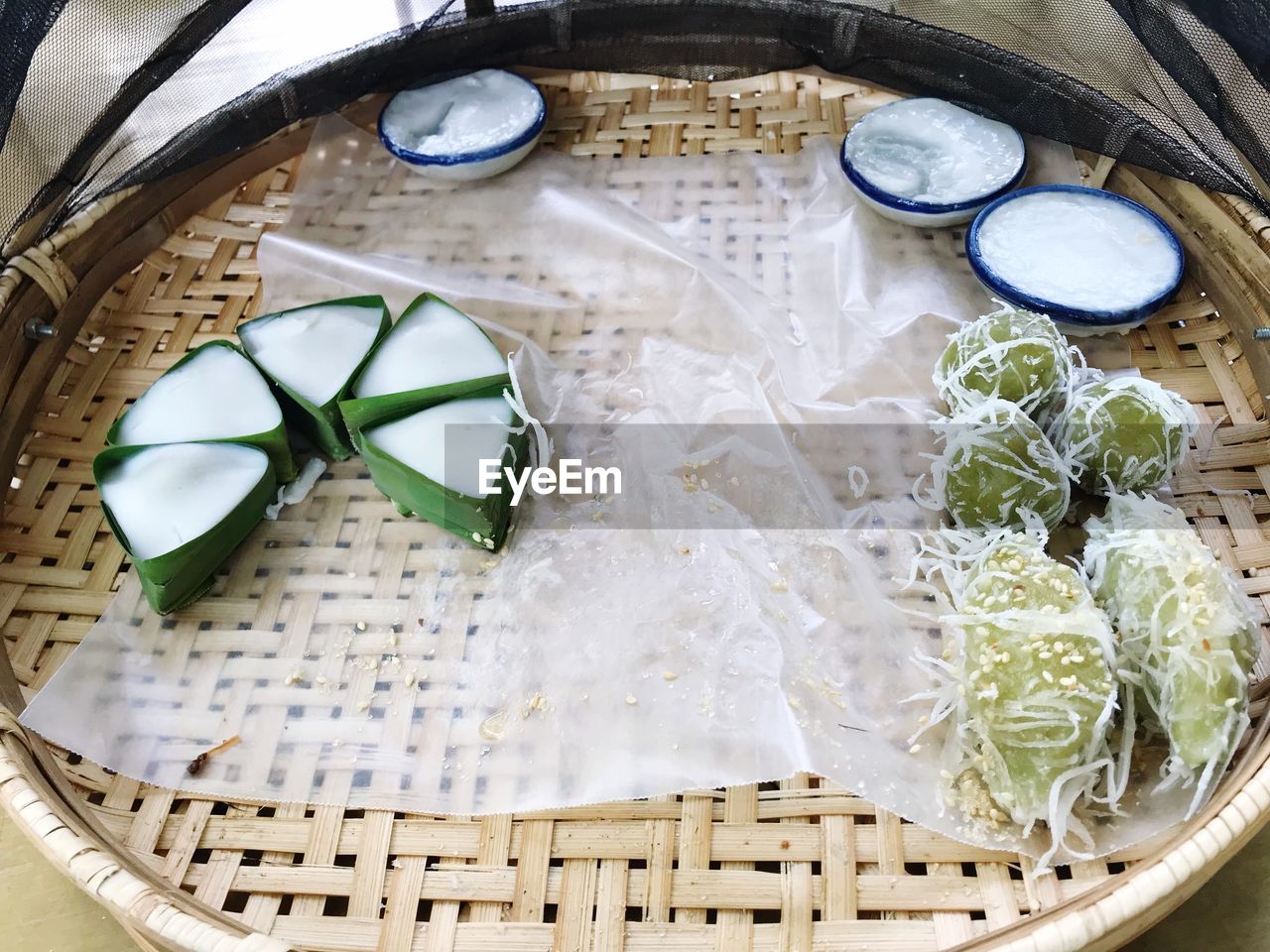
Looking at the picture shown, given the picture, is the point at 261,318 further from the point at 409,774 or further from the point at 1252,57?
the point at 1252,57

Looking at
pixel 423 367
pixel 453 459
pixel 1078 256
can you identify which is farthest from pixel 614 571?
pixel 1078 256

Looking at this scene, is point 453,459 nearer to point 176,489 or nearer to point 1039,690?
point 176,489

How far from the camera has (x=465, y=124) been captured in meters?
1.88

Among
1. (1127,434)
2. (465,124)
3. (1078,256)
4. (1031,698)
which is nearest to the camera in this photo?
(1031,698)

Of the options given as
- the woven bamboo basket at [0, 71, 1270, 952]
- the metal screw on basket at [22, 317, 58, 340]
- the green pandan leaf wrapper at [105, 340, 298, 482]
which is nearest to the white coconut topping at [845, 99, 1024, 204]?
the woven bamboo basket at [0, 71, 1270, 952]

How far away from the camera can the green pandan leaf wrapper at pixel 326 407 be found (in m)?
1.43

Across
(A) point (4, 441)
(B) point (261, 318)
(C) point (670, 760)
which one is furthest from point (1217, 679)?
(A) point (4, 441)

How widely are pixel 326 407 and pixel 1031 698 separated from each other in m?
1.00

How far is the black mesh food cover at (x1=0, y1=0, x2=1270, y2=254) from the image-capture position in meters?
1.44

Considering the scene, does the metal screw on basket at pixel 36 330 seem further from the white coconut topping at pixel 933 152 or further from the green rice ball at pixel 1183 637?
the green rice ball at pixel 1183 637

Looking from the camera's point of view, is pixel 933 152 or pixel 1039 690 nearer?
pixel 1039 690

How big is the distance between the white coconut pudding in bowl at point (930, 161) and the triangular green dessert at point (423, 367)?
718 mm

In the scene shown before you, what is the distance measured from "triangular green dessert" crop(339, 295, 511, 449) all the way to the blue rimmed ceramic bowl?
2.57 feet

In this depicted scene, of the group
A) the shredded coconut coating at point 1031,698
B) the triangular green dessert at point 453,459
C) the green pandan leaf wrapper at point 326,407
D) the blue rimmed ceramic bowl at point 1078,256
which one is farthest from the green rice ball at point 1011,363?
the green pandan leaf wrapper at point 326,407
